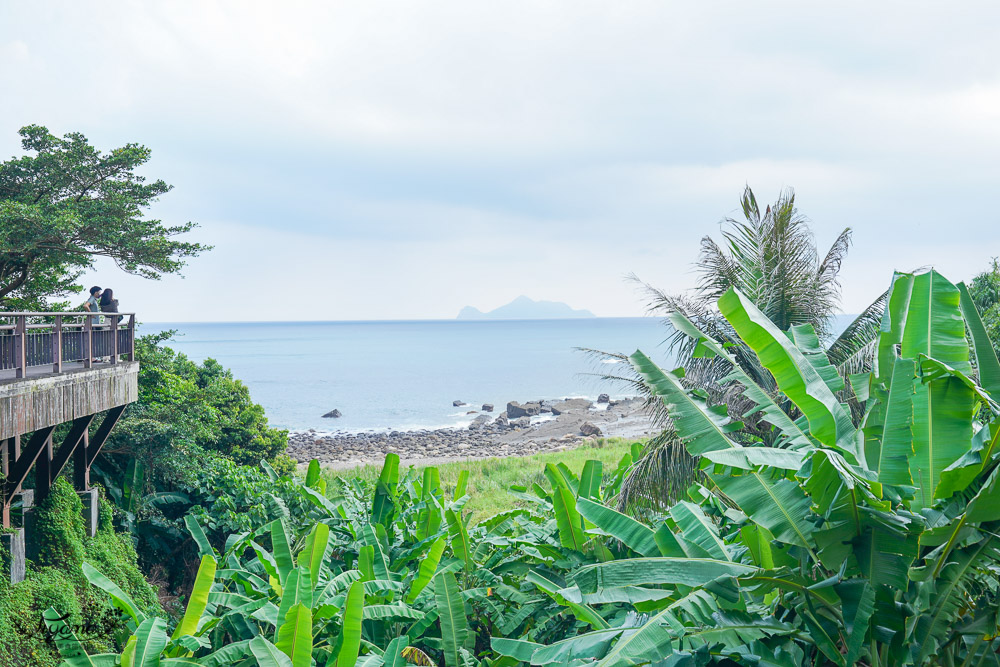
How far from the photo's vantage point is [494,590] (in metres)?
6.26

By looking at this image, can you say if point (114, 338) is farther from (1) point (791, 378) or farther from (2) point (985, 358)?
(2) point (985, 358)

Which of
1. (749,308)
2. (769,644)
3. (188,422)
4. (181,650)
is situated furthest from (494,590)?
(188,422)

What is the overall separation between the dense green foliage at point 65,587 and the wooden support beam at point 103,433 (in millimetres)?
919

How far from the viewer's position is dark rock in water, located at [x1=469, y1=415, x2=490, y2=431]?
4338 cm

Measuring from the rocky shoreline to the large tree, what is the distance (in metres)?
18.2

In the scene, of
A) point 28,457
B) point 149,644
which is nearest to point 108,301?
point 28,457

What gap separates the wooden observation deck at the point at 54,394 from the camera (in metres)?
7.23

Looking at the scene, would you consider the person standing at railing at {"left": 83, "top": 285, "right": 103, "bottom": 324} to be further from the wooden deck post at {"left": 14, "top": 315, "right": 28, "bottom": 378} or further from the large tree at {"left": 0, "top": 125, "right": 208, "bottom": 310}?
the wooden deck post at {"left": 14, "top": 315, "right": 28, "bottom": 378}

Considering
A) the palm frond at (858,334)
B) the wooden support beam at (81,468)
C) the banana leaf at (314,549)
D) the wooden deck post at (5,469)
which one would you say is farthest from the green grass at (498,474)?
the banana leaf at (314,549)

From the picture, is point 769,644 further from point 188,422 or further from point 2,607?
point 188,422

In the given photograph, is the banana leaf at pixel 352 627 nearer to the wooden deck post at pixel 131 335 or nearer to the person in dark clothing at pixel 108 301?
the wooden deck post at pixel 131 335

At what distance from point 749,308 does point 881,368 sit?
34.3 inches

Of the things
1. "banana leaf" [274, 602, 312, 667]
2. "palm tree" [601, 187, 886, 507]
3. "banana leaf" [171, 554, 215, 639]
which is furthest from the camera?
"palm tree" [601, 187, 886, 507]

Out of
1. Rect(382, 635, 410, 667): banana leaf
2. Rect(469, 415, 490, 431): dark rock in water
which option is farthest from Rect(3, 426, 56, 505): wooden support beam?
Rect(469, 415, 490, 431): dark rock in water
